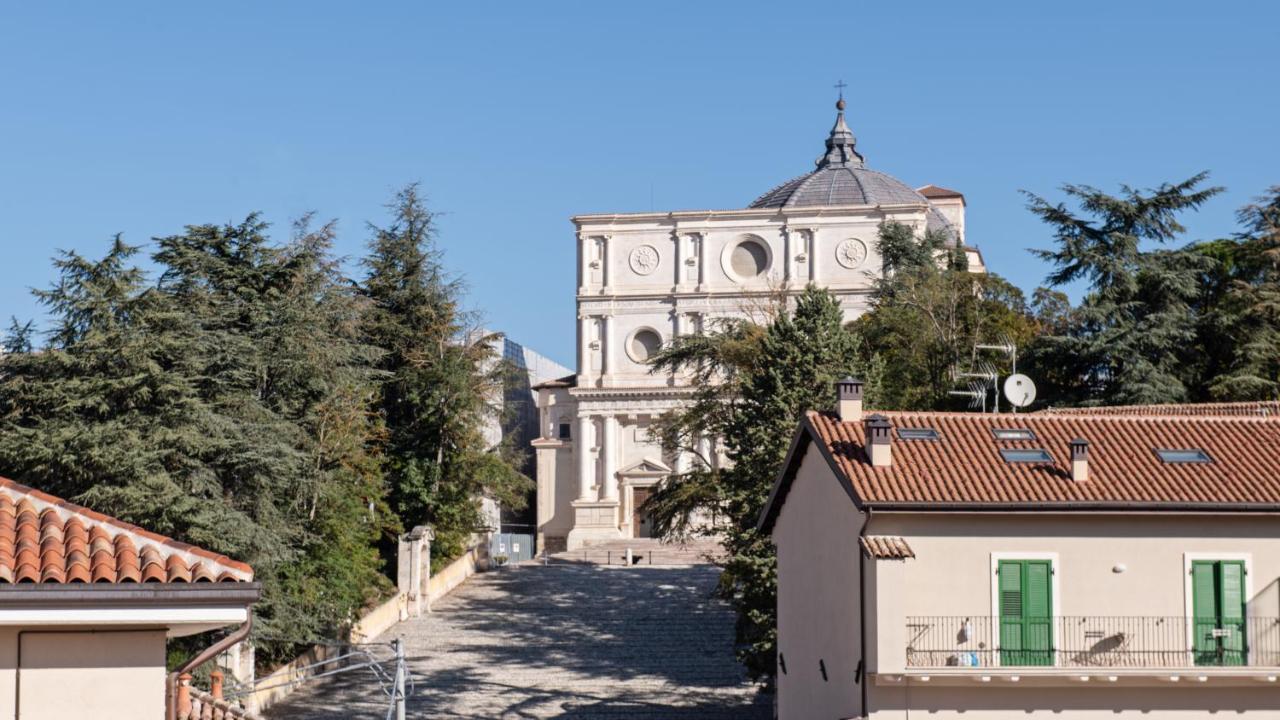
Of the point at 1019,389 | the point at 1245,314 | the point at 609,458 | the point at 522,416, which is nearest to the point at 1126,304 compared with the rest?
the point at 1245,314

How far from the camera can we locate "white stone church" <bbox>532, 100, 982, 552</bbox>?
8419cm

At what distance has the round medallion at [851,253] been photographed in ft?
276

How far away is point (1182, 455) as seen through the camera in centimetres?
2752

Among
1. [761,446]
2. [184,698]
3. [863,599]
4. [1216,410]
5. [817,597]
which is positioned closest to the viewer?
[184,698]

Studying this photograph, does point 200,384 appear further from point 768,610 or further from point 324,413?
point 768,610

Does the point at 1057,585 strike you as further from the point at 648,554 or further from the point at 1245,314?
the point at 648,554

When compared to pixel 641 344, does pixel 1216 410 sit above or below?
below

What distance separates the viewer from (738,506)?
40.4 m

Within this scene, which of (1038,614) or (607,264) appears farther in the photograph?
(607,264)

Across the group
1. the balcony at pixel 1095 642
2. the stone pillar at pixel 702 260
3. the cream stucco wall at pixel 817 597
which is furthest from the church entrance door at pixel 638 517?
the balcony at pixel 1095 642

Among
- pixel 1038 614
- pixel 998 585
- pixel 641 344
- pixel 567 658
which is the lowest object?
pixel 567 658

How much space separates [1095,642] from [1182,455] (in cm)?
366

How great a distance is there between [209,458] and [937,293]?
93.5 feet

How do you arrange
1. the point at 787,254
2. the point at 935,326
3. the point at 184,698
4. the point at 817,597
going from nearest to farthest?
1. the point at 184,698
2. the point at 817,597
3. the point at 935,326
4. the point at 787,254
